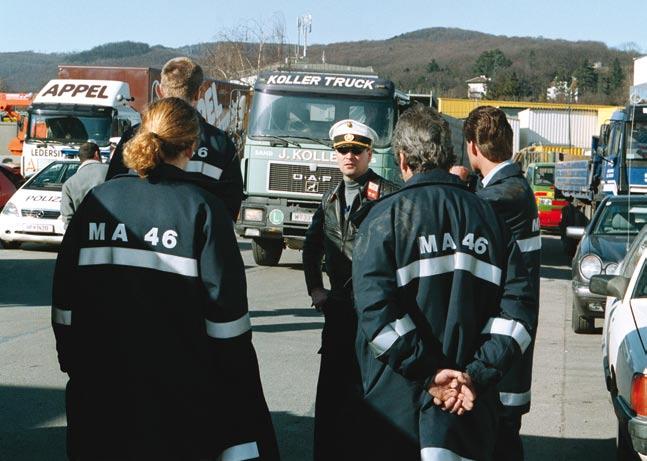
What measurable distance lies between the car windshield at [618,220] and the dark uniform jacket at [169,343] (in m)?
10.4

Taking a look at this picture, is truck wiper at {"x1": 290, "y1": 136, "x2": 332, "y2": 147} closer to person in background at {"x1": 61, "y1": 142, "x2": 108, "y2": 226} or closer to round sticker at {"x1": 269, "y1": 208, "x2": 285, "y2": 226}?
round sticker at {"x1": 269, "y1": 208, "x2": 285, "y2": 226}

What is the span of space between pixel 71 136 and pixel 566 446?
21072 mm

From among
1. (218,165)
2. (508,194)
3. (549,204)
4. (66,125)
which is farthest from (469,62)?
(508,194)

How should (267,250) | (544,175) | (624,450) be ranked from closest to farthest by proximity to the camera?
(624,450), (267,250), (544,175)

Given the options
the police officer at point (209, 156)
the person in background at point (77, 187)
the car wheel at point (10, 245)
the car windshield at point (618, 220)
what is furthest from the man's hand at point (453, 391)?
the car wheel at point (10, 245)

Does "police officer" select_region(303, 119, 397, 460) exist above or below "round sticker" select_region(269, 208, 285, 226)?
above

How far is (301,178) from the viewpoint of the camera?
1669 centimetres

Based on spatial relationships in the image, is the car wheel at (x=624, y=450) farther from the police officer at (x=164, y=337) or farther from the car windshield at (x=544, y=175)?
the car windshield at (x=544, y=175)

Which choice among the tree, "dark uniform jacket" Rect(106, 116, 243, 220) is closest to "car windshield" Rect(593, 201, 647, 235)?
"dark uniform jacket" Rect(106, 116, 243, 220)

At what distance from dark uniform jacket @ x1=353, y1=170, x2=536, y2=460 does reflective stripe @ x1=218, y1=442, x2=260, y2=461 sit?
0.56 meters

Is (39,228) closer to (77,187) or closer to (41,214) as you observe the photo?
(41,214)

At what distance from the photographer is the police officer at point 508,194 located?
197 inches

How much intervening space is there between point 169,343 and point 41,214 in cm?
1542

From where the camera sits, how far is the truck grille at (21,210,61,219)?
18.2 meters
